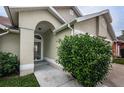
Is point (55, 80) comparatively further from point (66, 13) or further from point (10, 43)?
point (66, 13)

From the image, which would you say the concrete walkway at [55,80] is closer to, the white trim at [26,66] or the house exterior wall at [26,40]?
the white trim at [26,66]

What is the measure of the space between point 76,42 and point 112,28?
817 cm

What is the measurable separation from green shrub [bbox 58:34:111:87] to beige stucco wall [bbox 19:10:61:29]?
12.5ft

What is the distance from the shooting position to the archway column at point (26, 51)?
33.3 ft

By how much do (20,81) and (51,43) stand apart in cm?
512

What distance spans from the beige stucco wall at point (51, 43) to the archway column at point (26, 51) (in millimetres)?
2309

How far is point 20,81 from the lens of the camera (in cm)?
884

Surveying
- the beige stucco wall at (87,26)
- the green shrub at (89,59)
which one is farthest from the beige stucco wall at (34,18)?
the green shrub at (89,59)

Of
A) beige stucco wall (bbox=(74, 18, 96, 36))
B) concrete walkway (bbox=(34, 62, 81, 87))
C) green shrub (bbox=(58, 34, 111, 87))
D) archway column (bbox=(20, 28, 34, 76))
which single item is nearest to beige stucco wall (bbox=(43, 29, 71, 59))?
beige stucco wall (bbox=(74, 18, 96, 36))

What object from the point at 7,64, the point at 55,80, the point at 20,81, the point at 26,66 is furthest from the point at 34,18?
the point at 55,80

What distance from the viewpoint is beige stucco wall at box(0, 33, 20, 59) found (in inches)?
438

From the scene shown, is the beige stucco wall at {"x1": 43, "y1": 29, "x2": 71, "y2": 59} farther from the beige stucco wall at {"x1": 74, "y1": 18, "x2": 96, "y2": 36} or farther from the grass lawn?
the grass lawn
